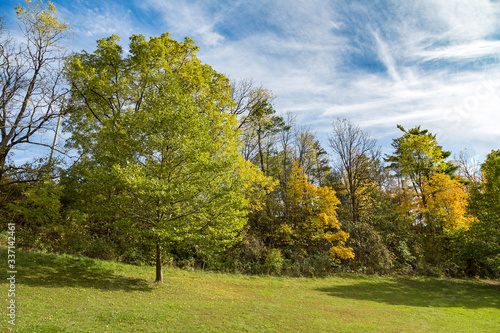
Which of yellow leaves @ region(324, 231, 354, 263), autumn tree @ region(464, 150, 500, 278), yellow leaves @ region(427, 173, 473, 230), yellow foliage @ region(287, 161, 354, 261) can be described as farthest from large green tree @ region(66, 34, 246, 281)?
yellow leaves @ region(427, 173, 473, 230)

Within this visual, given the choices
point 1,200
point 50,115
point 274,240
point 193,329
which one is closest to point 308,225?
point 274,240

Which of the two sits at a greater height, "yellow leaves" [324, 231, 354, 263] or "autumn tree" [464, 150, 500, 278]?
"autumn tree" [464, 150, 500, 278]

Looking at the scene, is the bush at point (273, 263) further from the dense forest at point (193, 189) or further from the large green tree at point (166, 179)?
the large green tree at point (166, 179)

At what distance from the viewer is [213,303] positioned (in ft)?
31.0

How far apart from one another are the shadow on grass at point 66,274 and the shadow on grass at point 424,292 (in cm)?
1037

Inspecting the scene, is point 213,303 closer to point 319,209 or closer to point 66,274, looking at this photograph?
point 66,274

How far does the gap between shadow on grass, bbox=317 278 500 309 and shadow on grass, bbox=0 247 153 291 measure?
1037 centimetres

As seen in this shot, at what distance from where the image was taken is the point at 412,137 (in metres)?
24.4

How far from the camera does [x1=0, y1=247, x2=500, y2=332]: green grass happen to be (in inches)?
258

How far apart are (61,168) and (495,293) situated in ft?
88.8

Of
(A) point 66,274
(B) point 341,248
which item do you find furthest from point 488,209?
(A) point 66,274

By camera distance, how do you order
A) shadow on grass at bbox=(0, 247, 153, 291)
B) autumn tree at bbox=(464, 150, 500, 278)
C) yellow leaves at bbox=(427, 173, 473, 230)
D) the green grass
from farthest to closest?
yellow leaves at bbox=(427, 173, 473, 230) → autumn tree at bbox=(464, 150, 500, 278) → shadow on grass at bbox=(0, 247, 153, 291) → the green grass

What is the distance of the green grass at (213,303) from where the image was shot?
655cm

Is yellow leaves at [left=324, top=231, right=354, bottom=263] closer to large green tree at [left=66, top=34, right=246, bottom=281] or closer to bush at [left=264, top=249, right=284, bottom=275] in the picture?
bush at [left=264, top=249, right=284, bottom=275]
